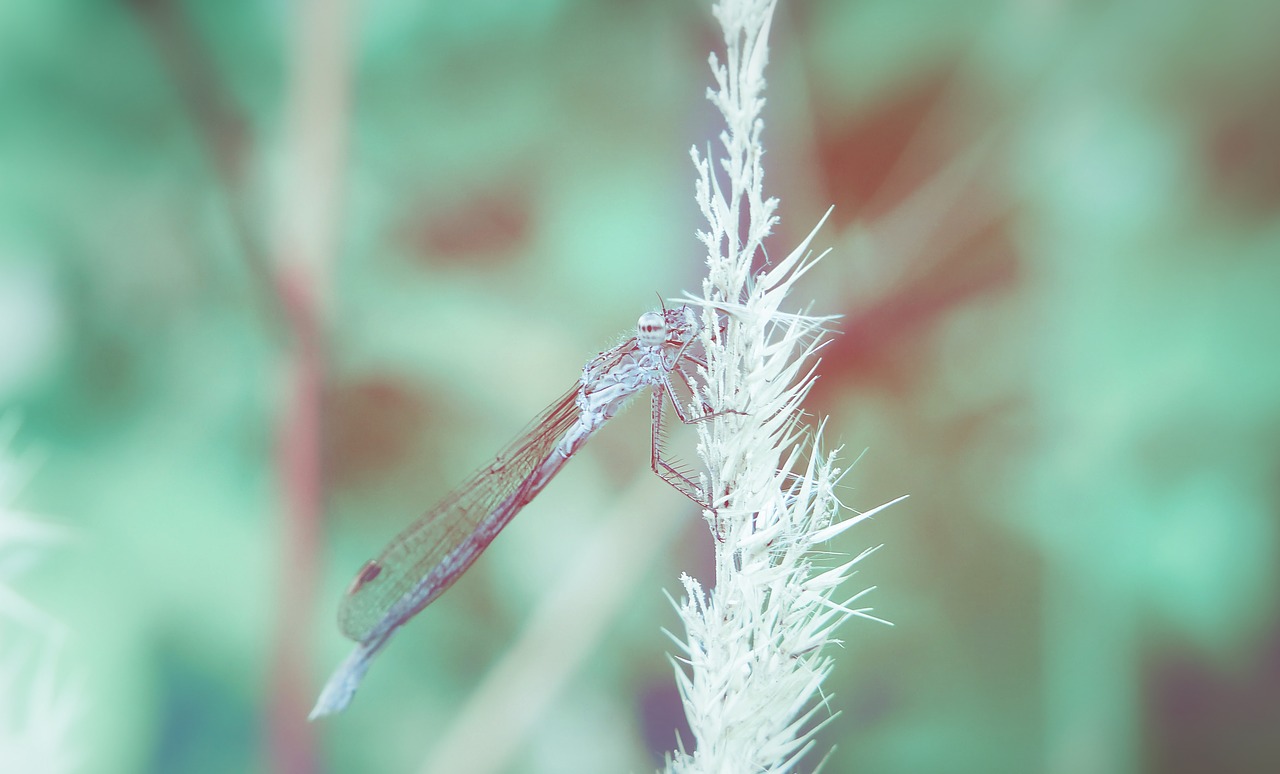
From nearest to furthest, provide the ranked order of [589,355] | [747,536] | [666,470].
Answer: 1. [747,536]
2. [666,470]
3. [589,355]

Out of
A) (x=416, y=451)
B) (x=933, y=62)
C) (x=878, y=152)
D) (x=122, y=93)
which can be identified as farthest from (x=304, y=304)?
(x=933, y=62)

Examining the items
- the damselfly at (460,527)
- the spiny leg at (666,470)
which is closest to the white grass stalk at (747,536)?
the spiny leg at (666,470)

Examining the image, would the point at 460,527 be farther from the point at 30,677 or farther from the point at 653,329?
the point at 30,677

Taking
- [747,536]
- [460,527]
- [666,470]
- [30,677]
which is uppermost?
[30,677]

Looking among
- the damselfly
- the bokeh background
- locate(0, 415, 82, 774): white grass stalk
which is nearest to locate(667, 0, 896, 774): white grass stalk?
the damselfly

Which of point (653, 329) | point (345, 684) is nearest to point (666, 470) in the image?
point (653, 329)

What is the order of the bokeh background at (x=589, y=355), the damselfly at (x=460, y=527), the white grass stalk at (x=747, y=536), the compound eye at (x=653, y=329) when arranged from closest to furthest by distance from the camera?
the white grass stalk at (x=747, y=536) → the compound eye at (x=653, y=329) → the damselfly at (x=460, y=527) → the bokeh background at (x=589, y=355)

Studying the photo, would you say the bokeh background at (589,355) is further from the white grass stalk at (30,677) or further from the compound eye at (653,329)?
the compound eye at (653,329)
